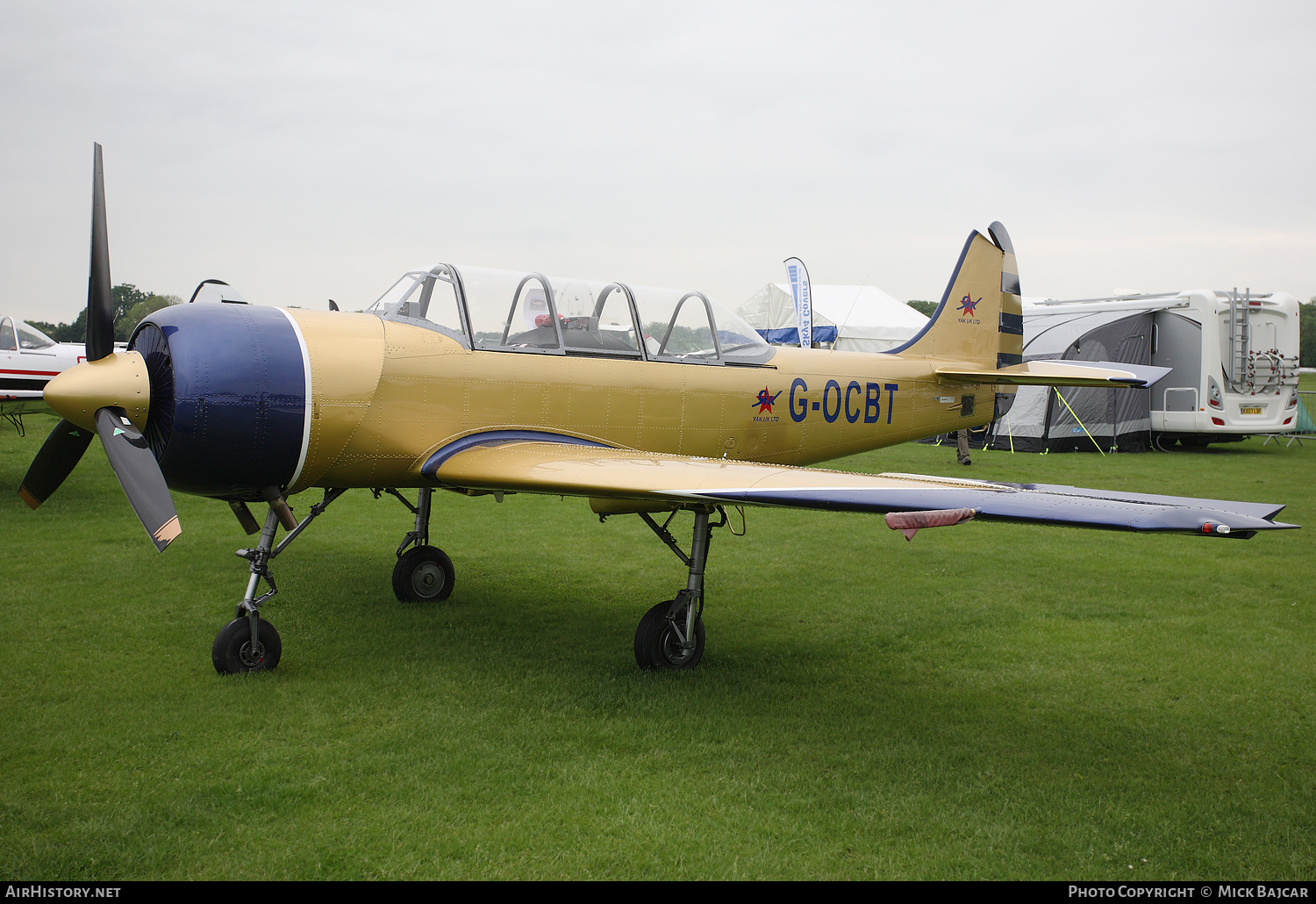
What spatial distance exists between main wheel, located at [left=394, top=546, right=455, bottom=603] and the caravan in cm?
1591

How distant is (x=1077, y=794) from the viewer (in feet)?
12.7

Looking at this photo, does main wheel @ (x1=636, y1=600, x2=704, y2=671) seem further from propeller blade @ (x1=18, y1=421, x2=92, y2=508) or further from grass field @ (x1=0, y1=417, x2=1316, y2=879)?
propeller blade @ (x1=18, y1=421, x2=92, y2=508)

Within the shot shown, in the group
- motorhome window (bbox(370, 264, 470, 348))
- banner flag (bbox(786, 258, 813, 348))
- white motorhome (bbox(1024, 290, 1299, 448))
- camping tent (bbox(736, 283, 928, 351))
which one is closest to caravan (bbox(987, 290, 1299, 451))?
white motorhome (bbox(1024, 290, 1299, 448))

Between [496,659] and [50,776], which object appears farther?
[496,659]

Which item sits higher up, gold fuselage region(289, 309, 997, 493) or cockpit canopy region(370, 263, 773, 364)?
cockpit canopy region(370, 263, 773, 364)

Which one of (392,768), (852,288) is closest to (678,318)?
(392,768)

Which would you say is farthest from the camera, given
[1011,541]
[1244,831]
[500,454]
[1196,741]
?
[1011,541]

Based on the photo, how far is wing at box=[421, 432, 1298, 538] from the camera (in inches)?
144

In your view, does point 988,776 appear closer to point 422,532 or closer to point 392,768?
point 392,768

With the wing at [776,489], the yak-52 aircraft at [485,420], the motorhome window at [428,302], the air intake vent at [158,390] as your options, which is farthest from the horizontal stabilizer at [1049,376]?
the air intake vent at [158,390]

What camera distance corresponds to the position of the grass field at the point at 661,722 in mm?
3367

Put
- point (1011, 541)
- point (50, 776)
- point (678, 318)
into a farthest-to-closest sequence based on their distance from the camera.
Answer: point (1011, 541), point (678, 318), point (50, 776)

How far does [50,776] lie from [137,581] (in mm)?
3930

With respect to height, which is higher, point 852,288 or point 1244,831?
point 852,288
